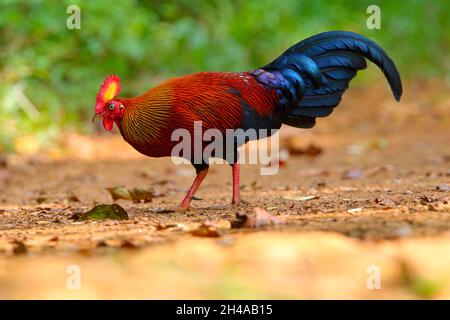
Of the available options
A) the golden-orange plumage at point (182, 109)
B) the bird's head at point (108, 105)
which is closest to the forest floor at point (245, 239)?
the golden-orange plumage at point (182, 109)

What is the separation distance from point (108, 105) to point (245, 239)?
1.89 meters

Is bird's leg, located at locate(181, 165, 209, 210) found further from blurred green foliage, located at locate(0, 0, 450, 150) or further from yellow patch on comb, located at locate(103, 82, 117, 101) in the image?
blurred green foliage, located at locate(0, 0, 450, 150)

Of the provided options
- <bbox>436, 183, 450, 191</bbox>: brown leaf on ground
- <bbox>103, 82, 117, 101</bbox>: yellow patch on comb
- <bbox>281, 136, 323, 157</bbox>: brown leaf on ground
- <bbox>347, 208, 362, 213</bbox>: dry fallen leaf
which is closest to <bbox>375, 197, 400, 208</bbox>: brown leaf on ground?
<bbox>347, 208, 362, 213</bbox>: dry fallen leaf

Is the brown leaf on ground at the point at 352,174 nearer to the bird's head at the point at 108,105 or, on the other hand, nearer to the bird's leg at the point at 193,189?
the bird's leg at the point at 193,189

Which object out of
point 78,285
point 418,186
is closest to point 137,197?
point 418,186

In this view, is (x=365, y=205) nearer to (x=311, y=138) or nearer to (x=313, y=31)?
(x=311, y=138)

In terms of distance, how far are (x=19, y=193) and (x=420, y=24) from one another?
1003 centimetres

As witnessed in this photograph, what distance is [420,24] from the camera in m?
15.2

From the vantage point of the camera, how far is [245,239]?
391 cm

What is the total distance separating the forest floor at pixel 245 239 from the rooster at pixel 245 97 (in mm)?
539

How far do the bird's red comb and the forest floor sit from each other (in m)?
0.74

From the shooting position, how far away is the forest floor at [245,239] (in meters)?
3.38

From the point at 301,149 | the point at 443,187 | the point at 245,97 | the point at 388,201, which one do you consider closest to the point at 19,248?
the point at 245,97

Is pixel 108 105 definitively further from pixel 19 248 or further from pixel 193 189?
pixel 19 248
